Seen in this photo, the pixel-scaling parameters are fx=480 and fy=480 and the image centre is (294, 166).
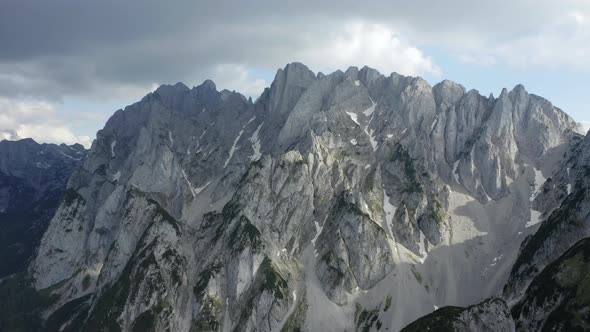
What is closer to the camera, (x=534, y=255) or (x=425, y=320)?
(x=425, y=320)

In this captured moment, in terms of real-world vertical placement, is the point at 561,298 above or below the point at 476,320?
above

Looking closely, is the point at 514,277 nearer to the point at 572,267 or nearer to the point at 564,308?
the point at 572,267

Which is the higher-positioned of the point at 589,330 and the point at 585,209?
the point at 585,209

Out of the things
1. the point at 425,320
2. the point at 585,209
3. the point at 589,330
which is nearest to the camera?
the point at 589,330

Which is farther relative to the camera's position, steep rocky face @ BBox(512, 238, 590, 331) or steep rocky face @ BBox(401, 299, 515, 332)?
steep rocky face @ BBox(512, 238, 590, 331)

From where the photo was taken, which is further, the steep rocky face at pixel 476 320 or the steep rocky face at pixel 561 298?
the steep rocky face at pixel 561 298

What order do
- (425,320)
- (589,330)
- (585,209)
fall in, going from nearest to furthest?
(589,330) → (425,320) → (585,209)

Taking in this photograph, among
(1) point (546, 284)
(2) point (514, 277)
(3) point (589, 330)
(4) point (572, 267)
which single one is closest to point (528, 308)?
(1) point (546, 284)

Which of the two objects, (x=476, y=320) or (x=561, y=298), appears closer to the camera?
(x=476, y=320)
